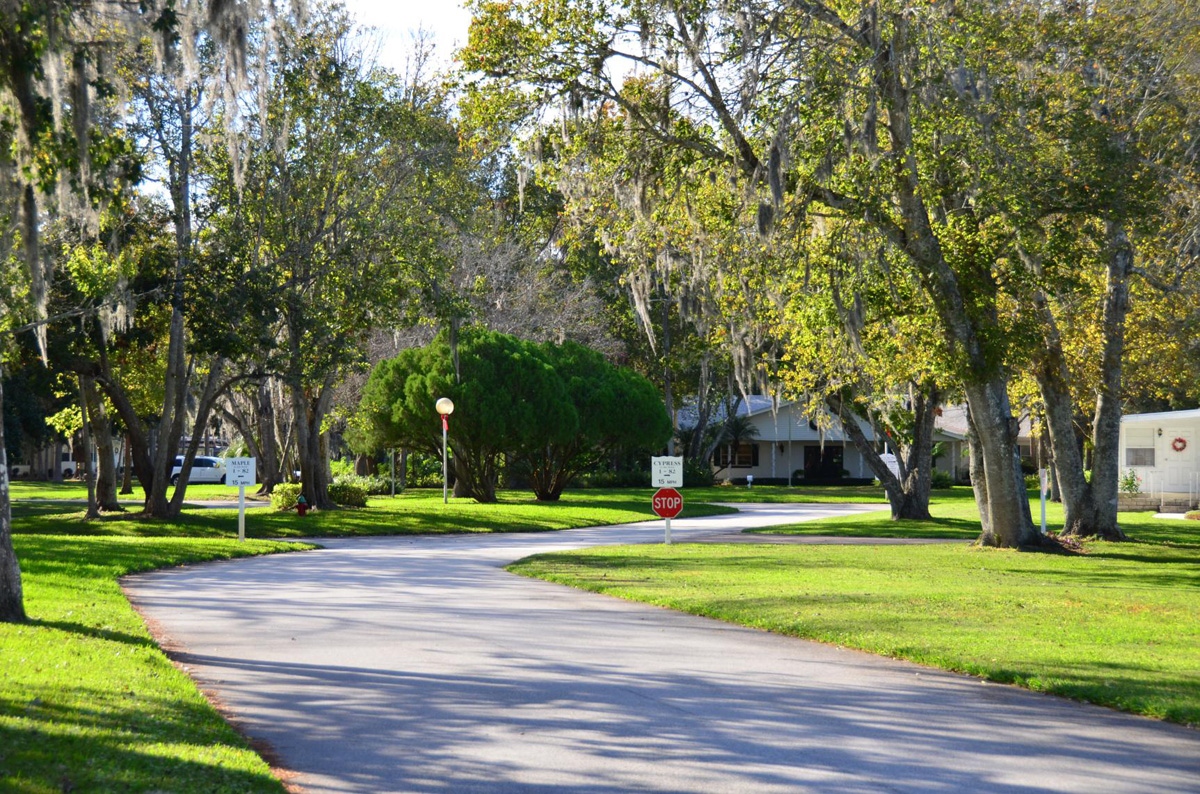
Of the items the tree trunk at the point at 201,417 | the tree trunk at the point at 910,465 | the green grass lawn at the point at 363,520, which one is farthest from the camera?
the tree trunk at the point at 910,465

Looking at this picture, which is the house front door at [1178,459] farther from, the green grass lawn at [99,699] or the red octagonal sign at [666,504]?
the green grass lawn at [99,699]

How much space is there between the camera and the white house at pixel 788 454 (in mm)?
66938

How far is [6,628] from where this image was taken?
33.9 feet

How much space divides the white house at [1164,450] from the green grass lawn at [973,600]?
13189 millimetres

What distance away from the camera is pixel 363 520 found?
29.3m

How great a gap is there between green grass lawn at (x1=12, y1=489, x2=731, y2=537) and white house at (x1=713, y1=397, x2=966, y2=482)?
93.3 feet

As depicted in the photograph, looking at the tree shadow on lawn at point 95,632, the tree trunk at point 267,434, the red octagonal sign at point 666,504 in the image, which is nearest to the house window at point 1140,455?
the red octagonal sign at point 666,504

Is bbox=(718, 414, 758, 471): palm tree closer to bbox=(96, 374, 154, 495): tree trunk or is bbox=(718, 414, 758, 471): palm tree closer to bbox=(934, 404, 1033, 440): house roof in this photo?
bbox=(934, 404, 1033, 440): house roof

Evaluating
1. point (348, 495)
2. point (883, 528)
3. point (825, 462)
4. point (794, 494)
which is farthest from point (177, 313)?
point (825, 462)

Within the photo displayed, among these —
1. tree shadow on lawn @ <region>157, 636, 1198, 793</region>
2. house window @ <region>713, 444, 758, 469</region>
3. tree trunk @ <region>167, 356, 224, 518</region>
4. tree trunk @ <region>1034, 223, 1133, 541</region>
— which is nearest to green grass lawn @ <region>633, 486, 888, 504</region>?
house window @ <region>713, 444, 758, 469</region>

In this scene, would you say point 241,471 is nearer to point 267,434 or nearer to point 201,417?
point 201,417

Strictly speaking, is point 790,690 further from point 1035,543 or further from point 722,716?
point 1035,543

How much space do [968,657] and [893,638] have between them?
3.70 feet

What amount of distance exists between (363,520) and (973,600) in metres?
18.3
